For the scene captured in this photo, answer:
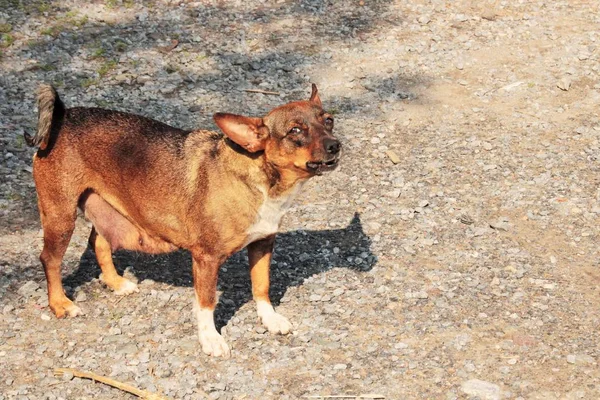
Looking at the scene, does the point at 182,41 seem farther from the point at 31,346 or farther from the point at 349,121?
the point at 31,346

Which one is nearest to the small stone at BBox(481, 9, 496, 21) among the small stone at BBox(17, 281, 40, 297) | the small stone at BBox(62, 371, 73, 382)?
the small stone at BBox(17, 281, 40, 297)

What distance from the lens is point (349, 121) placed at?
958cm

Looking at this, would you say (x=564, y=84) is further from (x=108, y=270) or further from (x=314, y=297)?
(x=108, y=270)

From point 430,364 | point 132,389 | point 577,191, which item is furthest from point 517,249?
point 132,389

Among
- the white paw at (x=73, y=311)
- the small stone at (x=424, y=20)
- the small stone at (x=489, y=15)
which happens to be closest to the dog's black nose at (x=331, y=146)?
the white paw at (x=73, y=311)

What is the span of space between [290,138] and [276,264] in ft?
6.05

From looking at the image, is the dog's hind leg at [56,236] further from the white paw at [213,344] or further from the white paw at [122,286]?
the white paw at [213,344]

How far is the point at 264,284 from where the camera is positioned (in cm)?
653

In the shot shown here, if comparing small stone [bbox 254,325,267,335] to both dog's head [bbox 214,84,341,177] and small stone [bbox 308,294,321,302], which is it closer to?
small stone [bbox 308,294,321,302]

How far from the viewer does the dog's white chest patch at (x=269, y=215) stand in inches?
234

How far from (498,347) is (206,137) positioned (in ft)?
8.43

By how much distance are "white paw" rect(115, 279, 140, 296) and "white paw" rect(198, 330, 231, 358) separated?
91 cm

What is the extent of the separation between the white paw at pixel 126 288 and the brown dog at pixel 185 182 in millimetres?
388

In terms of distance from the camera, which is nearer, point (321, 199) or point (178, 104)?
point (321, 199)
